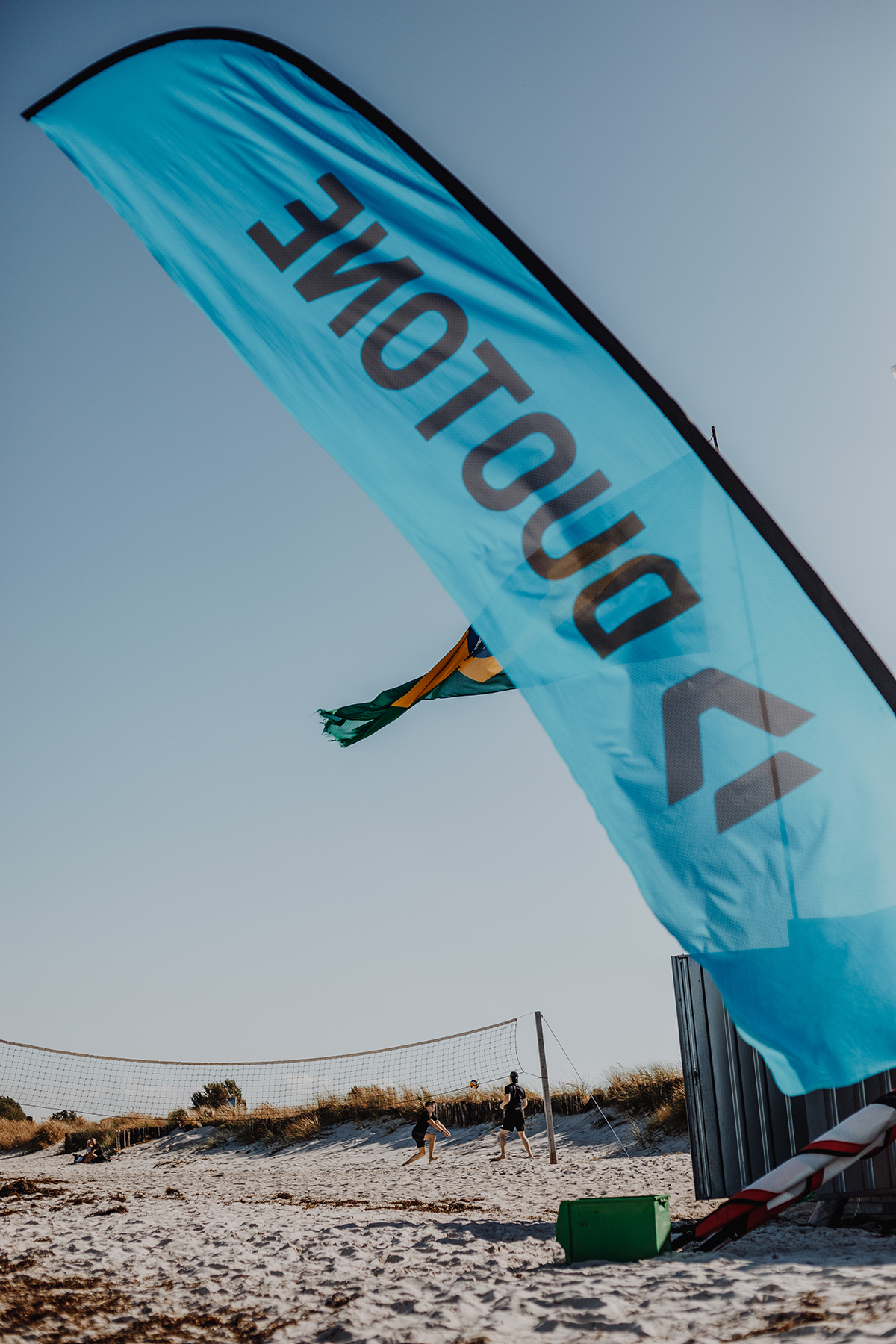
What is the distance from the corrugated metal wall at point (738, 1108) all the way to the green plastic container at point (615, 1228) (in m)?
1.23

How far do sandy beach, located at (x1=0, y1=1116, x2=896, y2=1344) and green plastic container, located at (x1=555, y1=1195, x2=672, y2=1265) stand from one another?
9 cm

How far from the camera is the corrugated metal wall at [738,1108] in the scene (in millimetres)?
4967

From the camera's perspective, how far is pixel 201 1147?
1565 cm

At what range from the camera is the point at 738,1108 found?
230 inches

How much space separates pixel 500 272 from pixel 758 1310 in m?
3.98

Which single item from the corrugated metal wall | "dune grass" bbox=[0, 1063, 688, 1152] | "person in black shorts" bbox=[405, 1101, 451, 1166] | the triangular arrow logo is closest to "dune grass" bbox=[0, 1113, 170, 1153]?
"dune grass" bbox=[0, 1063, 688, 1152]

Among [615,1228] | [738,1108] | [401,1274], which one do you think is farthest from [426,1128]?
[615,1228]

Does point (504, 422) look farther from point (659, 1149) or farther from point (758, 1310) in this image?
point (659, 1149)

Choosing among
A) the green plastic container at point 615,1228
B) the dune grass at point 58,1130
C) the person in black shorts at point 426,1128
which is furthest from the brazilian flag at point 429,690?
the dune grass at point 58,1130

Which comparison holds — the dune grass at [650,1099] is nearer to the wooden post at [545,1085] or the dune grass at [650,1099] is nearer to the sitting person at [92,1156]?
the wooden post at [545,1085]

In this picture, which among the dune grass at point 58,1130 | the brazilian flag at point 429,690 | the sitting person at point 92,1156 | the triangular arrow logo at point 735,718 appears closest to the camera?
the triangular arrow logo at point 735,718

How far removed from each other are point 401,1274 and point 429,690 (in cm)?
578

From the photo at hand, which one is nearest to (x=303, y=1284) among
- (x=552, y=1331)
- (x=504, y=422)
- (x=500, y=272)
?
(x=552, y=1331)

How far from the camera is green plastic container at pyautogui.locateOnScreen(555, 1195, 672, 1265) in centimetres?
416
